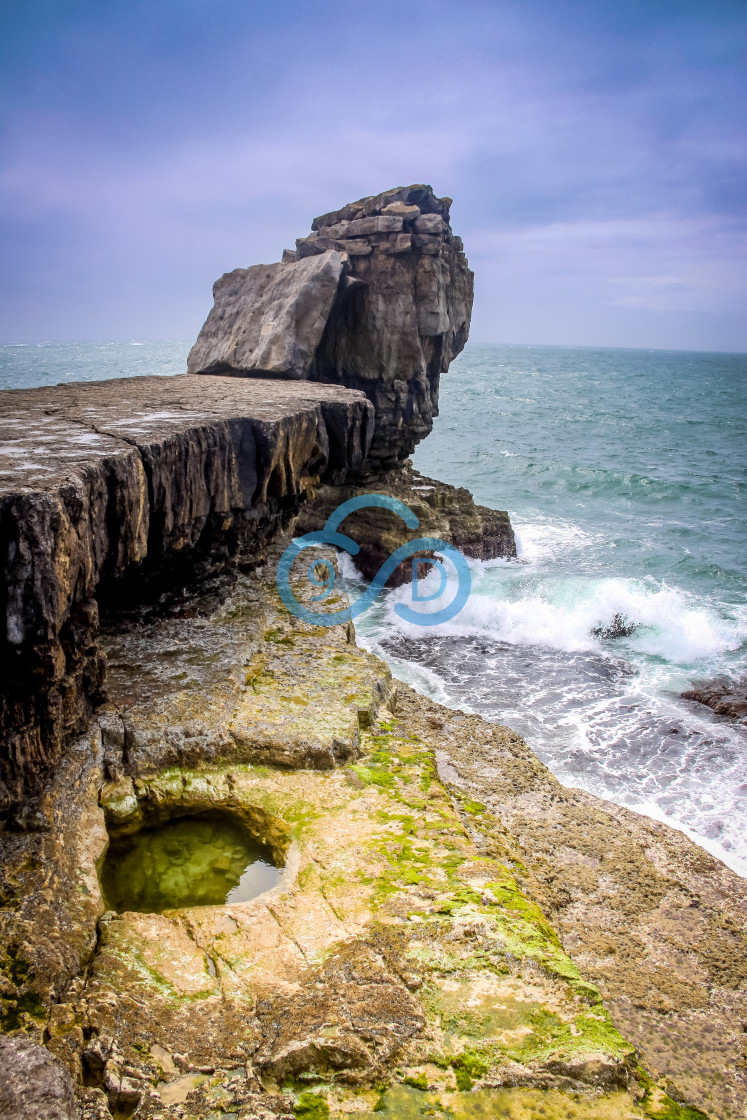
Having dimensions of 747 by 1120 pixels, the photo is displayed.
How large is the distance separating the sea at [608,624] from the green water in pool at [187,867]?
6010 millimetres

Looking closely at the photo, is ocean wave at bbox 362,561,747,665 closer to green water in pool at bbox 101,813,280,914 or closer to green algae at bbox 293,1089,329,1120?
green water in pool at bbox 101,813,280,914

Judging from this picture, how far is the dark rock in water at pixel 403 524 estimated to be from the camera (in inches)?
800

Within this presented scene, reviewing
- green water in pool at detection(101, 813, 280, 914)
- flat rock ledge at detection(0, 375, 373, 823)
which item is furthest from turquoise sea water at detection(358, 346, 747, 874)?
green water in pool at detection(101, 813, 280, 914)

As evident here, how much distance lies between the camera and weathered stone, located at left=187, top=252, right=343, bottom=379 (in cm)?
1747

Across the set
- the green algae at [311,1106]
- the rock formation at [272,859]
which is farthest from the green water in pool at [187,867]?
the green algae at [311,1106]

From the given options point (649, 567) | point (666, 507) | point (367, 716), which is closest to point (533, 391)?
point (666, 507)

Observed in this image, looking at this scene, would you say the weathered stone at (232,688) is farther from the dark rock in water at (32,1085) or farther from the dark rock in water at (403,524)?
the dark rock in water at (403,524)

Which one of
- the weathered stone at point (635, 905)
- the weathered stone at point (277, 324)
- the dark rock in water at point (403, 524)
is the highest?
the weathered stone at point (277, 324)

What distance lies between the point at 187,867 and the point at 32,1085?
283cm

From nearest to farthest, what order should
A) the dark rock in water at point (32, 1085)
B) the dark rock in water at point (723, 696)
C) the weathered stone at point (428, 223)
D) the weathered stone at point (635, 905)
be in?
the dark rock in water at point (32, 1085) → the weathered stone at point (635, 905) → the dark rock in water at point (723, 696) → the weathered stone at point (428, 223)

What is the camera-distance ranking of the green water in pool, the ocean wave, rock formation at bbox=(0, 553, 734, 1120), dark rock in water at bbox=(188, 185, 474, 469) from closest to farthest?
rock formation at bbox=(0, 553, 734, 1120), the green water in pool, the ocean wave, dark rock in water at bbox=(188, 185, 474, 469)

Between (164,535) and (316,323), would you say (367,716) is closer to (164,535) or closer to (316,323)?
(164,535)

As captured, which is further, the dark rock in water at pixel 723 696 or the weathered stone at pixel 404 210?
the weathered stone at pixel 404 210

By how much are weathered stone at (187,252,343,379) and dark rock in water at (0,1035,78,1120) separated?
1572cm
